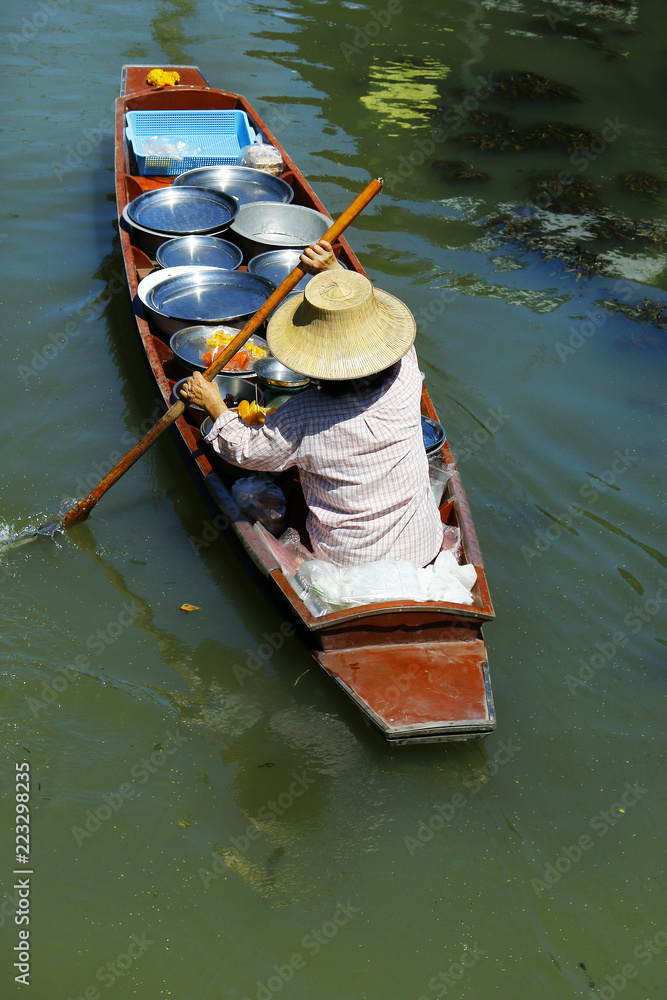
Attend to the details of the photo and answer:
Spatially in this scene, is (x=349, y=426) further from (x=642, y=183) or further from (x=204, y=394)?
(x=642, y=183)

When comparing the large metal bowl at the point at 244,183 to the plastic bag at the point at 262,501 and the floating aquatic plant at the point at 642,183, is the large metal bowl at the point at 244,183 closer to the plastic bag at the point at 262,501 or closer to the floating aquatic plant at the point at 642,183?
the plastic bag at the point at 262,501

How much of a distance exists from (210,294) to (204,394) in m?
1.63

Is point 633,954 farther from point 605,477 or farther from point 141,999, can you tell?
point 605,477

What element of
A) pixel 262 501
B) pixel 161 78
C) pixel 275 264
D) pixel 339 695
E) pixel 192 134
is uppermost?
pixel 161 78

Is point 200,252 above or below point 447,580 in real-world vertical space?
above

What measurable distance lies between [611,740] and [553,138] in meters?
7.72

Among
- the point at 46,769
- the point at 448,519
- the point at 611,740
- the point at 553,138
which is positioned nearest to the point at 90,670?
the point at 46,769

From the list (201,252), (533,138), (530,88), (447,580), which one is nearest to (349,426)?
(447,580)

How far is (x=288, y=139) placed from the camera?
859 cm

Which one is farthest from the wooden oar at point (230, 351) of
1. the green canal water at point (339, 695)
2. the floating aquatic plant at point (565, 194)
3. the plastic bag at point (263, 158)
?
the floating aquatic plant at point (565, 194)

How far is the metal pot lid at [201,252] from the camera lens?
5.38 m

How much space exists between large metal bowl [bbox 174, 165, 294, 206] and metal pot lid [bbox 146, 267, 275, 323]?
52.8 inches

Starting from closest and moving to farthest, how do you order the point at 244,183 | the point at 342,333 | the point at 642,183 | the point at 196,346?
the point at 342,333 < the point at 196,346 < the point at 244,183 < the point at 642,183

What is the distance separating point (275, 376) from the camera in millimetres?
4379
